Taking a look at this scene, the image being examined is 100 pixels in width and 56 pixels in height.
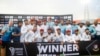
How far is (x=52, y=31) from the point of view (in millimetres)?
3904

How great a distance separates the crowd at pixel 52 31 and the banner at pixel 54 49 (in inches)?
4.7

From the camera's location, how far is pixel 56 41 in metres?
3.84

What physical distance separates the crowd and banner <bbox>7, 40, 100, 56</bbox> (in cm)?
12

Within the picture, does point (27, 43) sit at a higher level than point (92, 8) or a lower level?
lower

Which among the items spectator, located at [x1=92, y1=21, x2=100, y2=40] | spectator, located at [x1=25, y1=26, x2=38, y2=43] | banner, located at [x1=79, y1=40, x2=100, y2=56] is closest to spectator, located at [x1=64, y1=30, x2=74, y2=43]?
banner, located at [x1=79, y1=40, x2=100, y2=56]

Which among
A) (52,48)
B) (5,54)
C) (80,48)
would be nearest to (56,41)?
(52,48)

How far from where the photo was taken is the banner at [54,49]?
367 cm

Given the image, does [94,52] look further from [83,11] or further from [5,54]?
[5,54]

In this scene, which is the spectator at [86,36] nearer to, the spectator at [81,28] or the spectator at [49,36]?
the spectator at [81,28]

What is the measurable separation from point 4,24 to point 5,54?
0.64m

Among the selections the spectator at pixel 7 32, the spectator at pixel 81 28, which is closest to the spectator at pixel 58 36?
the spectator at pixel 81 28

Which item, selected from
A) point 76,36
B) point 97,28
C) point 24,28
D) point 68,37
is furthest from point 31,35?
point 97,28

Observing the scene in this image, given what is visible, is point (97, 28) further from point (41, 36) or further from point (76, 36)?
point (41, 36)

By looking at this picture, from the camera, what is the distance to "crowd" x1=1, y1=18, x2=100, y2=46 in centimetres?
383
